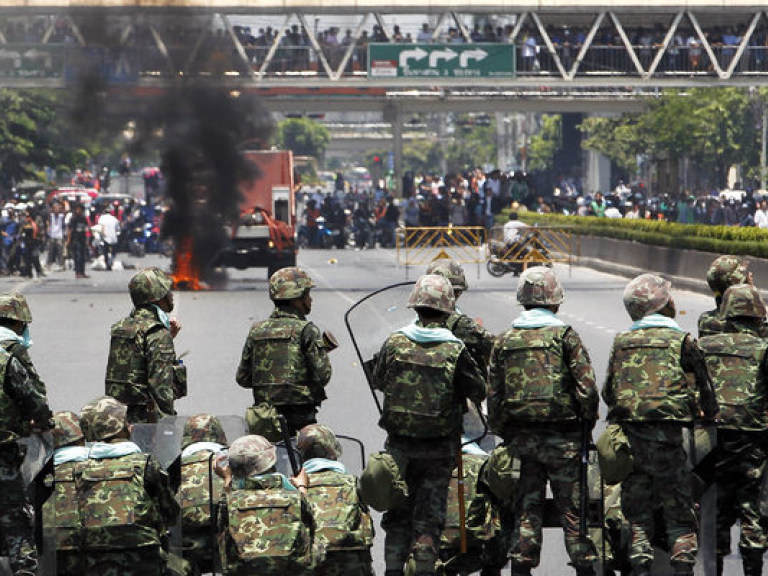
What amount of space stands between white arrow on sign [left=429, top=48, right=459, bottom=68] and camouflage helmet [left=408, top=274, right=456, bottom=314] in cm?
3491

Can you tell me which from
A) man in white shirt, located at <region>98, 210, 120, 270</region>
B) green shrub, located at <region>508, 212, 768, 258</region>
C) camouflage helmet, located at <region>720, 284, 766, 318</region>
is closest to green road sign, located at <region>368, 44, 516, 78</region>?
green shrub, located at <region>508, 212, 768, 258</region>

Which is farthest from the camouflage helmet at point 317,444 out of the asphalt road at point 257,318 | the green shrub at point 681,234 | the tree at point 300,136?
the tree at point 300,136

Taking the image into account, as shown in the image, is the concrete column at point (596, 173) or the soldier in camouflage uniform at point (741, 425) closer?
the soldier in camouflage uniform at point (741, 425)

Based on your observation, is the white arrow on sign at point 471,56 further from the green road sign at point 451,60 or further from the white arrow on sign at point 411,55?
the white arrow on sign at point 411,55

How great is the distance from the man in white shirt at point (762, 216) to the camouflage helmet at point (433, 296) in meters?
35.9

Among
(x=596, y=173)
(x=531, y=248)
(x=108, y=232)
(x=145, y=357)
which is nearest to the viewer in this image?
(x=145, y=357)

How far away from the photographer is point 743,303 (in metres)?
8.82

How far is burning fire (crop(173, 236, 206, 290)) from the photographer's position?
3397 cm

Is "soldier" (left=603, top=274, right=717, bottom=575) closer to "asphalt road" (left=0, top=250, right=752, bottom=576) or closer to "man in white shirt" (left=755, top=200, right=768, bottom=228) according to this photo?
"asphalt road" (left=0, top=250, right=752, bottom=576)

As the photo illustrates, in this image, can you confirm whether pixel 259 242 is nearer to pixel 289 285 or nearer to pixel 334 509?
pixel 289 285

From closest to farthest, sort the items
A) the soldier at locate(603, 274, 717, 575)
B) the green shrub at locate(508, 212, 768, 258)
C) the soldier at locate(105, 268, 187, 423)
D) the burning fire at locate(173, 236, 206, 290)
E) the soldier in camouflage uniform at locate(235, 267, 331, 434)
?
the soldier at locate(603, 274, 717, 575)
the soldier in camouflage uniform at locate(235, 267, 331, 434)
the soldier at locate(105, 268, 187, 423)
the green shrub at locate(508, 212, 768, 258)
the burning fire at locate(173, 236, 206, 290)

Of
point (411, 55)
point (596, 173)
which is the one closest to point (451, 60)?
point (411, 55)

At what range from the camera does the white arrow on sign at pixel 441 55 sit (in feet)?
141

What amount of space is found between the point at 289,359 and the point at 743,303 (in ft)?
8.44
